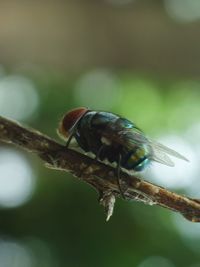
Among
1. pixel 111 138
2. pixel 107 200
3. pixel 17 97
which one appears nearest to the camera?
pixel 107 200

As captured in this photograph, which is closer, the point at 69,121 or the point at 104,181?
the point at 104,181

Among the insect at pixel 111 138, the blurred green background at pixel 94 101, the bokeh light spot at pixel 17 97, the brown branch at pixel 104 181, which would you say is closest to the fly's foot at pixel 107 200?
the brown branch at pixel 104 181

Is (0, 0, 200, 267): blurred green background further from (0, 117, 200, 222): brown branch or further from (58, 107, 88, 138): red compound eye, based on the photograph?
(0, 117, 200, 222): brown branch

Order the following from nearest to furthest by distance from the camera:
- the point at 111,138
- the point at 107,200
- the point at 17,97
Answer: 1. the point at 107,200
2. the point at 111,138
3. the point at 17,97

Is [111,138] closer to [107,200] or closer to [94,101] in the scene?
[107,200]

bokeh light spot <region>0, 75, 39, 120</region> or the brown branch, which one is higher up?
the brown branch

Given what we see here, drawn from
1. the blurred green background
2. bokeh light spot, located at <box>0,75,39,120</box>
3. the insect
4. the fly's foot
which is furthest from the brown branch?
bokeh light spot, located at <box>0,75,39,120</box>

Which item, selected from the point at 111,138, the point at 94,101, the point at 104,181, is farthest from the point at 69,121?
the point at 94,101
